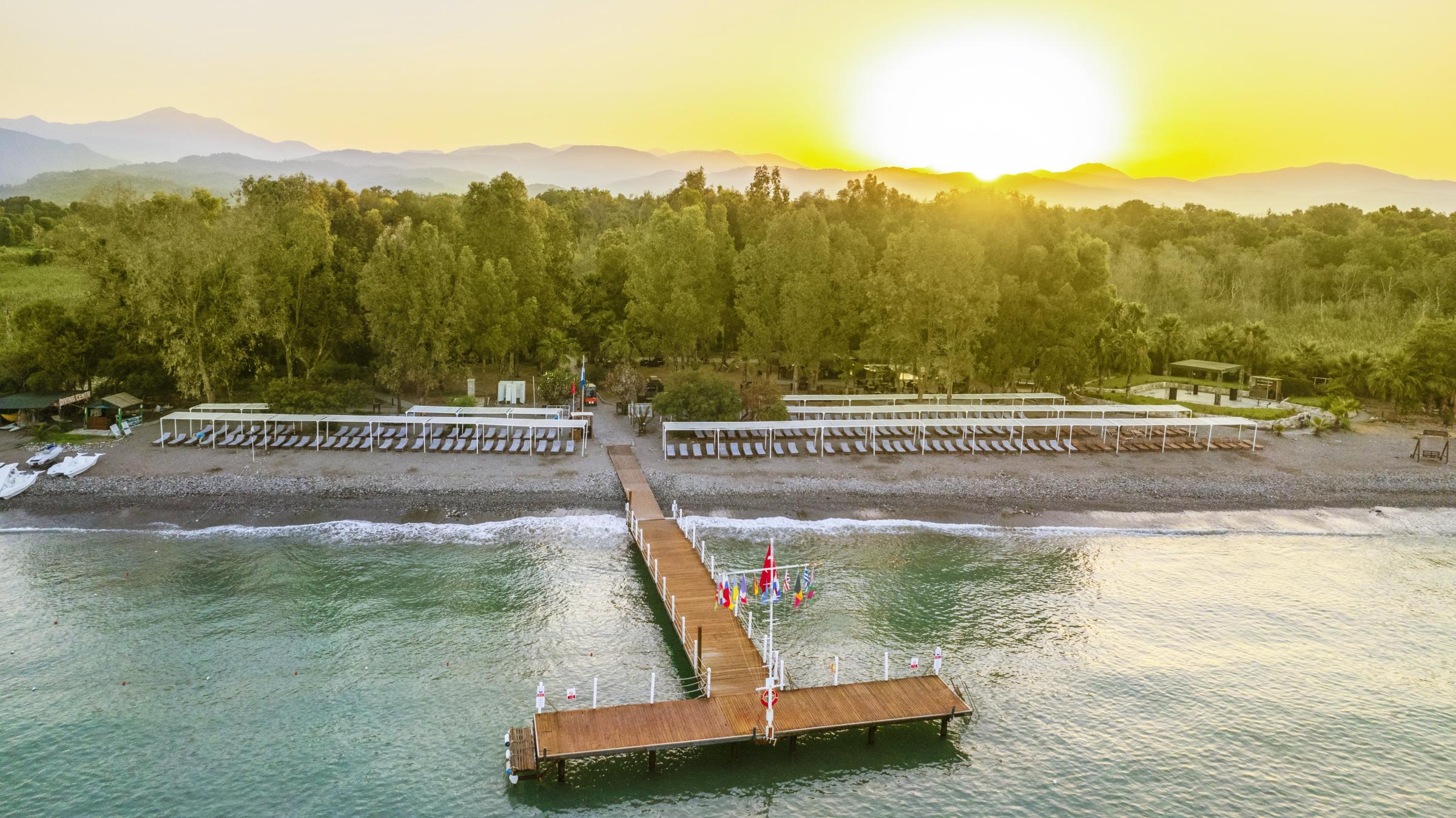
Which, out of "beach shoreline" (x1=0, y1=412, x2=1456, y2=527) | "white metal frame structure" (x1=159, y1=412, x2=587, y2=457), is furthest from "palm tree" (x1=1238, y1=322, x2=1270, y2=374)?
"white metal frame structure" (x1=159, y1=412, x2=587, y2=457)

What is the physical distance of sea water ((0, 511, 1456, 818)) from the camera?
1802 cm

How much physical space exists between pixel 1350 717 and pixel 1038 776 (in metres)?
9.90

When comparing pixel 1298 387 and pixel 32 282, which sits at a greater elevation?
pixel 32 282

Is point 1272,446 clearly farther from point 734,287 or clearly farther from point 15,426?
point 15,426

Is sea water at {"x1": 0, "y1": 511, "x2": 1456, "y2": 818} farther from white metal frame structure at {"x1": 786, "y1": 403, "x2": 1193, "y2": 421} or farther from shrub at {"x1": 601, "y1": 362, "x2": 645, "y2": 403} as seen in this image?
shrub at {"x1": 601, "y1": 362, "x2": 645, "y2": 403}

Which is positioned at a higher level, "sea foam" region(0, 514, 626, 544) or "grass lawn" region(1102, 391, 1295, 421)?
"grass lawn" region(1102, 391, 1295, 421)

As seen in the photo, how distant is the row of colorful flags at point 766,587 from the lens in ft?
77.5

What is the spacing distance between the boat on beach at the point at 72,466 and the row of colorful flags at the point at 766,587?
30.2 meters

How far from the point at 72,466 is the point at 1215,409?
64414mm

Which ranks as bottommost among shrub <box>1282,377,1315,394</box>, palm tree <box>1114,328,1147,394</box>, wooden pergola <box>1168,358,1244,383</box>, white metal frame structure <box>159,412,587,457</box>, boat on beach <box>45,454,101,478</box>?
boat on beach <box>45,454,101,478</box>

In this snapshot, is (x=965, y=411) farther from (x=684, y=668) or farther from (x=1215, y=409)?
(x=684, y=668)

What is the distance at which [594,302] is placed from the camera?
62.3 meters

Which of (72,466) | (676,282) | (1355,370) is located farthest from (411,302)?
(1355,370)

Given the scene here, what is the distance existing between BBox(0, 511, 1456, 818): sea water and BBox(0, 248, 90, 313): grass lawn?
1543 inches
